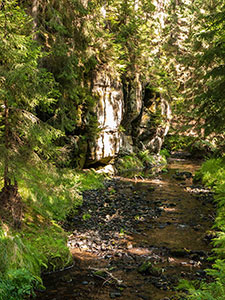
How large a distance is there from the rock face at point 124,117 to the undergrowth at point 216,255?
6.97m

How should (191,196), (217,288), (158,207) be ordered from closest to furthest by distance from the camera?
(217,288) < (158,207) < (191,196)

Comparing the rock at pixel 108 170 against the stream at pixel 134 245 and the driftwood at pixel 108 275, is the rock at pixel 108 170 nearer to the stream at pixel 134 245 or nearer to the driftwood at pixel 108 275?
the stream at pixel 134 245

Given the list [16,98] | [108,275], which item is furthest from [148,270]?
[16,98]

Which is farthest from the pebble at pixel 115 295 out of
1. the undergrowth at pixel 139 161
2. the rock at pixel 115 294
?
the undergrowth at pixel 139 161

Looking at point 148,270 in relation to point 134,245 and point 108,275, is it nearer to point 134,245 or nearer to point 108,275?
point 108,275

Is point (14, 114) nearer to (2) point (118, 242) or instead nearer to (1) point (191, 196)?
(2) point (118, 242)

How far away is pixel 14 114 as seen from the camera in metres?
6.43

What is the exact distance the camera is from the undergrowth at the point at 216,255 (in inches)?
183

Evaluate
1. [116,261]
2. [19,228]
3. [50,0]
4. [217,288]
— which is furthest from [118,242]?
[50,0]

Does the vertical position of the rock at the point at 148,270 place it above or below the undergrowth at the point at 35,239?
below

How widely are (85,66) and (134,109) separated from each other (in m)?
7.57

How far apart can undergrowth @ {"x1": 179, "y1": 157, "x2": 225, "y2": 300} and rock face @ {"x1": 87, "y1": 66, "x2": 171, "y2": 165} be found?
274 inches

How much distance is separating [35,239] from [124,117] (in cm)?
1708

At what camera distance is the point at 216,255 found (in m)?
7.67
